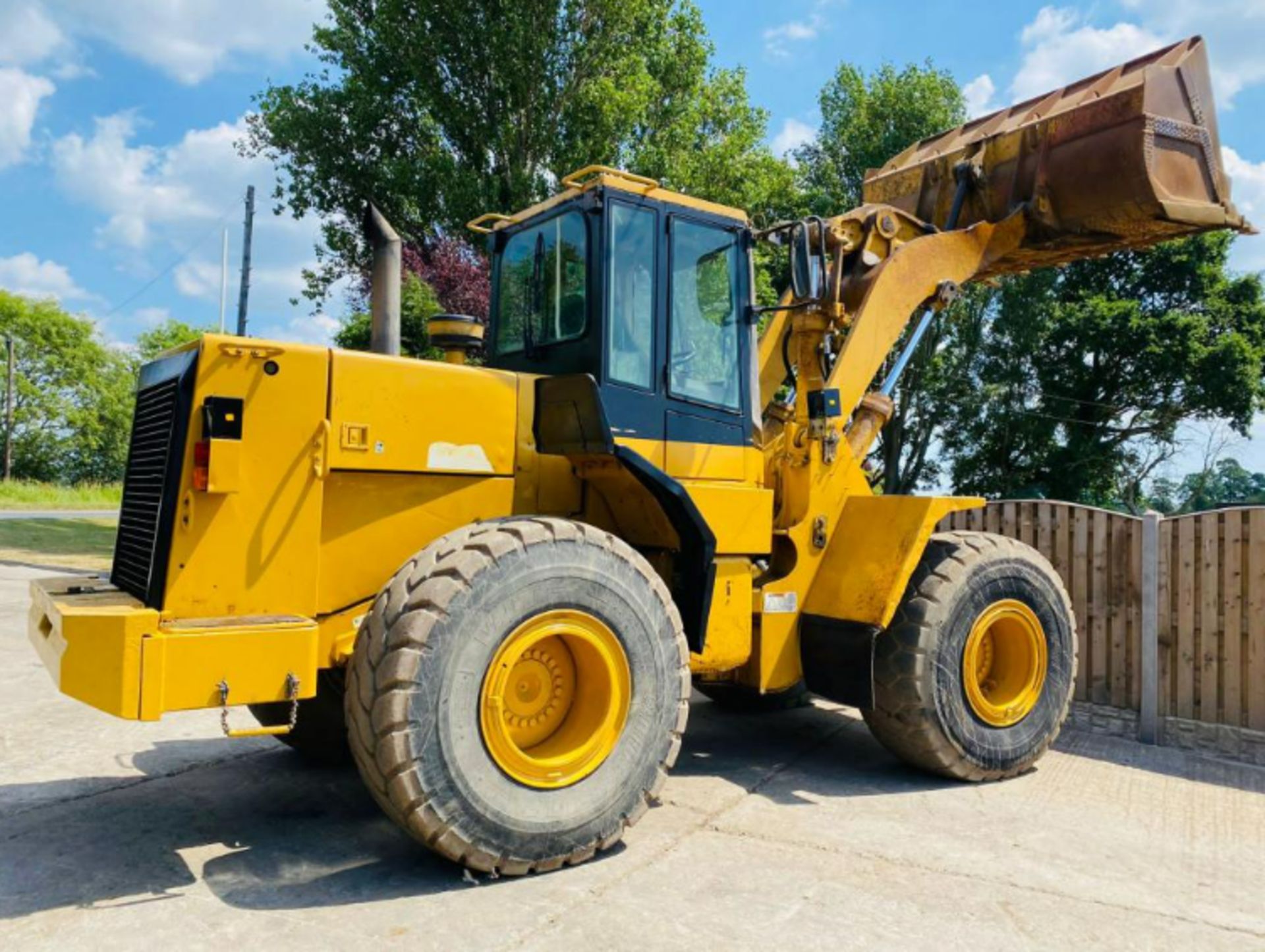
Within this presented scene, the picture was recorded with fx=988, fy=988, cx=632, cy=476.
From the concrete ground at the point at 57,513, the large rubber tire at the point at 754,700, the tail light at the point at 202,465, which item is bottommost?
the large rubber tire at the point at 754,700

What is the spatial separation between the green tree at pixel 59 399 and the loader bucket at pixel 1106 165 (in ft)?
187

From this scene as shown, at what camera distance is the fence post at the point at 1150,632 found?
6.85 metres

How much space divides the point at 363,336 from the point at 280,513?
514 inches

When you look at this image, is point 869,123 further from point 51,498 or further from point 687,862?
point 51,498

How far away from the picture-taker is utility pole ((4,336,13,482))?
158 ft

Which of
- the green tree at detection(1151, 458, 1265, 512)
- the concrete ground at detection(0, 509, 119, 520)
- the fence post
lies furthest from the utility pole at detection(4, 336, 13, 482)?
the fence post

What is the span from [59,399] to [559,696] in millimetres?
61457

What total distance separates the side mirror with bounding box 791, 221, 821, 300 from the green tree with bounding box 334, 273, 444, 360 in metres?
9.45

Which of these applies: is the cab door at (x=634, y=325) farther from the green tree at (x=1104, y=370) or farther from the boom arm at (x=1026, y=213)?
the green tree at (x=1104, y=370)

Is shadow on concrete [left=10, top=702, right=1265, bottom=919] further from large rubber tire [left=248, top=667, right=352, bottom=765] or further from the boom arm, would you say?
the boom arm

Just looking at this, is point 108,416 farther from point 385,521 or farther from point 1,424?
point 385,521

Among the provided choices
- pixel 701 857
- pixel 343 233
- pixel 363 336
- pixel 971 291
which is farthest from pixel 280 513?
pixel 971 291

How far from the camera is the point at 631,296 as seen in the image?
16.6 ft

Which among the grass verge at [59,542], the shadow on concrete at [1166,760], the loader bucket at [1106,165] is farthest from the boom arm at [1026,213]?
the grass verge at [59,542]
